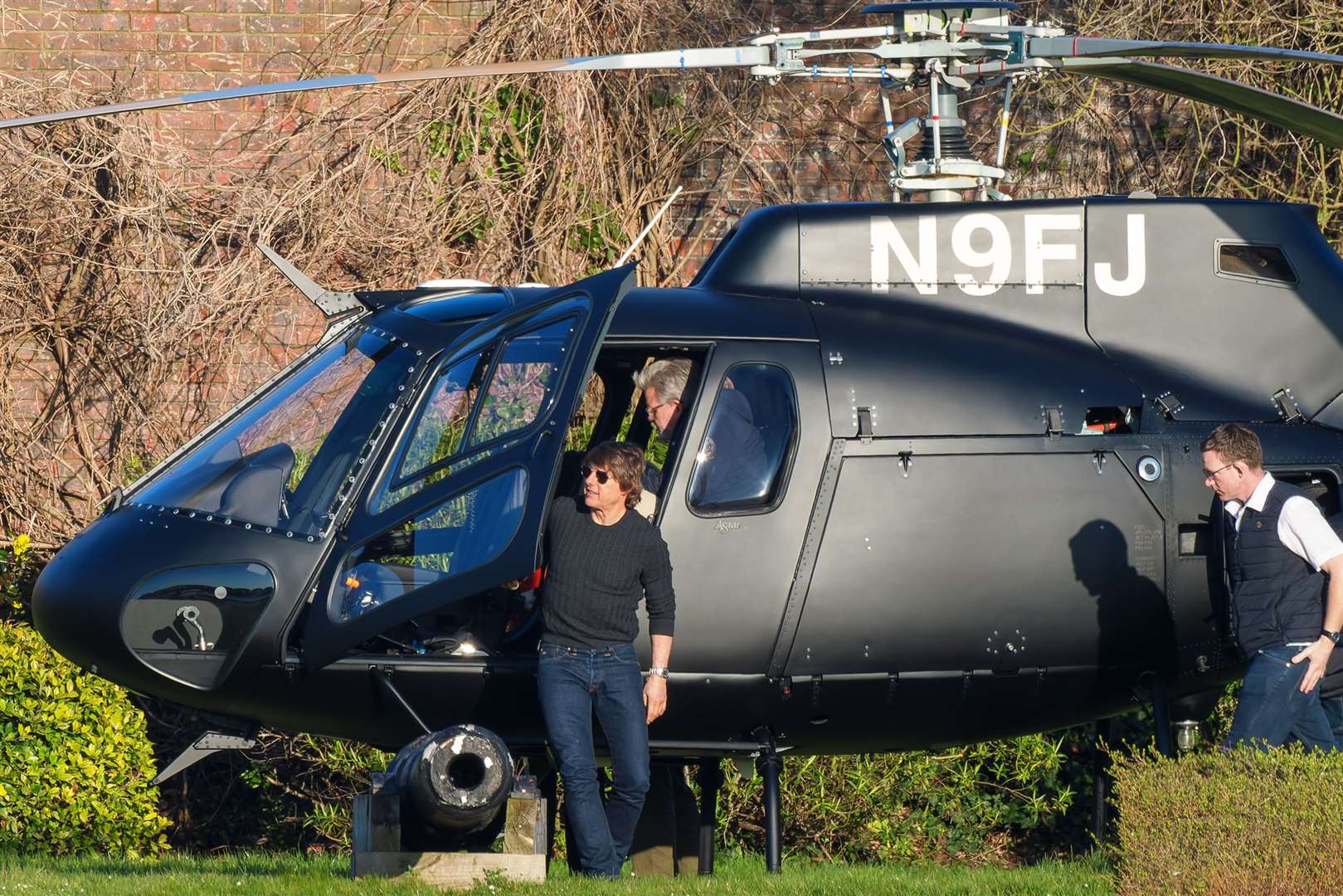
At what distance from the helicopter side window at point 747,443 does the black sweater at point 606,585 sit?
328 mm

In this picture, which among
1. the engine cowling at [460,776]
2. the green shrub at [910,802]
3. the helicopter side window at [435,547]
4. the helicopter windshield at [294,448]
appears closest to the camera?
the engine cowling at [460,776]

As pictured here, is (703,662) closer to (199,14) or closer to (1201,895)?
(1201,895)

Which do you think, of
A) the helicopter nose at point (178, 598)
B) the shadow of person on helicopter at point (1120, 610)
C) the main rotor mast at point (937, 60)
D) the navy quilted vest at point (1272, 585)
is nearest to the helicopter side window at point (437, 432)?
the helicopter nose at point (178, 598)

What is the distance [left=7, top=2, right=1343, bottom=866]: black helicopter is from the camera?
539 cm

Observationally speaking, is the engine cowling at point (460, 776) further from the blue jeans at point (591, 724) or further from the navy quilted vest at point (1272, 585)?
the navy quilted vest at point (1272, 585)

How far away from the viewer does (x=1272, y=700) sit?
222 inches

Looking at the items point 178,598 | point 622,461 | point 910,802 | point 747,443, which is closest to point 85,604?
point 178,598

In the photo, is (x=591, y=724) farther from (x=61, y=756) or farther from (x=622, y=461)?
(x=61, y=756)

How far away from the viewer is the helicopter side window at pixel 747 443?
5.65 m

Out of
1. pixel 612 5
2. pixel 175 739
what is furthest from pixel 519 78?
pixel 175 739

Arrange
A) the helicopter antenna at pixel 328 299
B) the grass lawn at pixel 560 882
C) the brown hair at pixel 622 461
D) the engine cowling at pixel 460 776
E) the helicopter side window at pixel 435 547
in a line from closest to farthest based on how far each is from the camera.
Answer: the engine cowling at pixel 460 776 → the grass lawn at pixel 560 882 → the helicopter side window at pixel 435 547 → the brown hair at pixel 622 461 → the helicopter antenna at pixel 328 299

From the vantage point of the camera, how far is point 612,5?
34.0 feet

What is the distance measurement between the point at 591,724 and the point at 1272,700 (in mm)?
2456

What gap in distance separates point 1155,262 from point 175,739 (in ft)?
20.6
